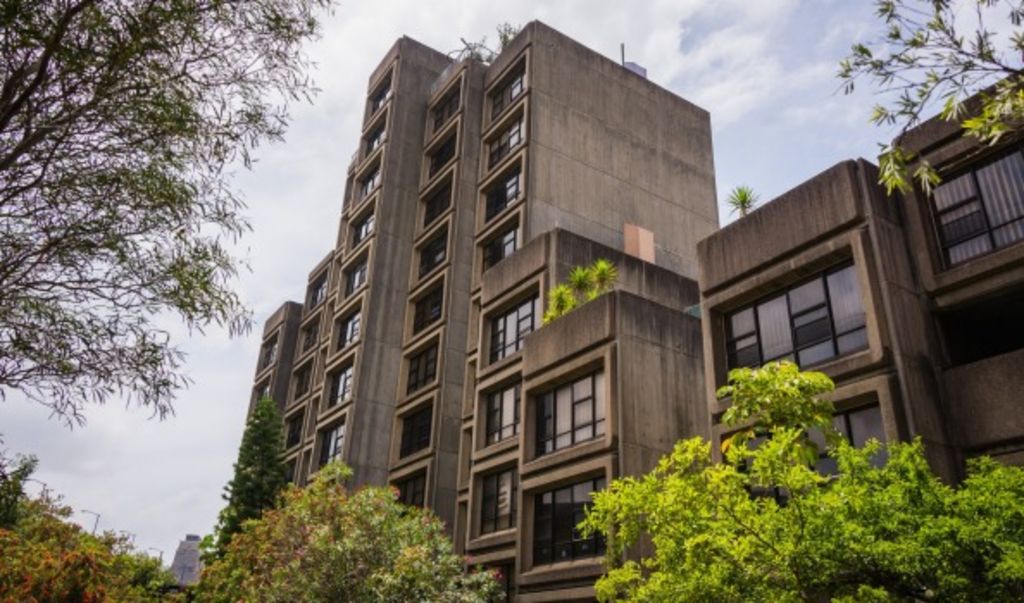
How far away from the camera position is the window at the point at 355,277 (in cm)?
4740

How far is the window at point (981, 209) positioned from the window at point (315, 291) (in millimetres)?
48832

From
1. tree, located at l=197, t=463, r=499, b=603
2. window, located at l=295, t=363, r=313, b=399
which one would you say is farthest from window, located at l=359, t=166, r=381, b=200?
tree, located at l=197, t=463, r=499, b=603

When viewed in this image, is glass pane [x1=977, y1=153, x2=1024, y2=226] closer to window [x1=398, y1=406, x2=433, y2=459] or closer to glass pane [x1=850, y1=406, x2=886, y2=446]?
glass pane [x1=850, y1=406, x2=886, y2=446]

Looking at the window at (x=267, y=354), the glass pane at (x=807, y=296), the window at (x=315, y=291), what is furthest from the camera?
the window at (x=267, y=354)

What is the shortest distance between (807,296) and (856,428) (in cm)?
348

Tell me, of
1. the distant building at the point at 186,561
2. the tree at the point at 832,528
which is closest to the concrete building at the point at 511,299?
the tree at the point at 832,528

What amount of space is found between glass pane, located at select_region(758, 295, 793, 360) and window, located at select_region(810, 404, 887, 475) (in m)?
2.35

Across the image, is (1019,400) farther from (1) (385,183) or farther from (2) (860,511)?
(1) (385,183)

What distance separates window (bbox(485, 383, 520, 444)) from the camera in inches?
1201

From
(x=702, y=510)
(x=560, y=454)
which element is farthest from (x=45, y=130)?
(x=560, y=454)

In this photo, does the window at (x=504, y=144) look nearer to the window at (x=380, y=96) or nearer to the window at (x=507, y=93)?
the window at (x=507, y=93)

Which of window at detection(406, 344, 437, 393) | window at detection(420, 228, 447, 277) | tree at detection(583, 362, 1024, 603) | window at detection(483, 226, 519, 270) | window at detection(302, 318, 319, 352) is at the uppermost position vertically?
window at detection(302, 318, 319, 352)

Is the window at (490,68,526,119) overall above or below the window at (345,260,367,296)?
above

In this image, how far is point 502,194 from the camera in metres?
40.3
